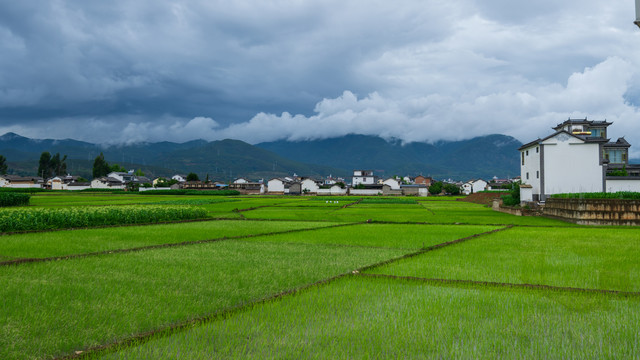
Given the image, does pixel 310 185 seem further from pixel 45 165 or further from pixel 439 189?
pixel 45 165

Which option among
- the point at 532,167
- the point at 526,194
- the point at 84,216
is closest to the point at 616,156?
the point at 532,167

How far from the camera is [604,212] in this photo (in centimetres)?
2611

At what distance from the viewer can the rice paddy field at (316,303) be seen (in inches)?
204

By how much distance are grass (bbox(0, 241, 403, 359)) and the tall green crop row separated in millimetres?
10879

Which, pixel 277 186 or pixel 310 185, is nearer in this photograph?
pixel 277 186

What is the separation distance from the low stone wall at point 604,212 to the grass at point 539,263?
420 inches

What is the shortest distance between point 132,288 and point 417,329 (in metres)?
5.47

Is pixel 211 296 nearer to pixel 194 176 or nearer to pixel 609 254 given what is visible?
pixel 609 254

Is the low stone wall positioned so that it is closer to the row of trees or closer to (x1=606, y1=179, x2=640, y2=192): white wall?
(x1=606, y1=179, x2=640, y2=192): white wall

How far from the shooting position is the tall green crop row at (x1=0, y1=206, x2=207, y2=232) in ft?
64.6

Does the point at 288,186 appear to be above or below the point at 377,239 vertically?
above

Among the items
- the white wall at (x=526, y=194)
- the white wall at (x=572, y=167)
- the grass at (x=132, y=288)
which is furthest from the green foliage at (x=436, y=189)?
the grass at (x=132, y=288)

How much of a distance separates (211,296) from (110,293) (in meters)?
1.87

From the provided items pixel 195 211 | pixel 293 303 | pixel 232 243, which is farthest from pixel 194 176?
pixel 293 303
